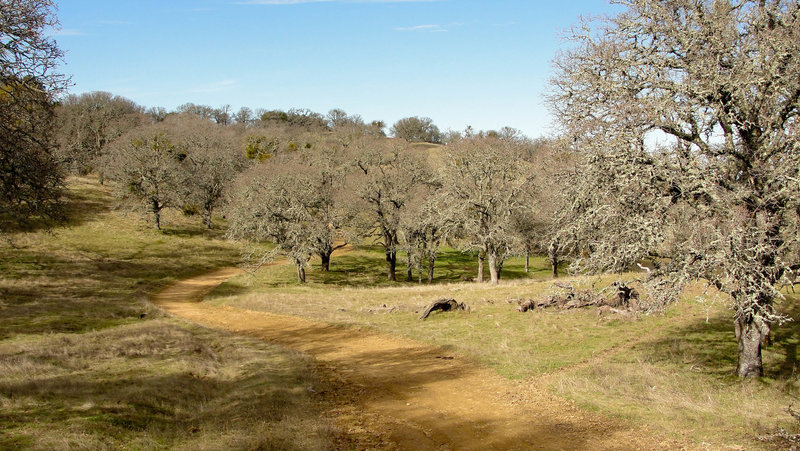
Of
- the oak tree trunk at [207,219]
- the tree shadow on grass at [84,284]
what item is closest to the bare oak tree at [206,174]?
the oak tree trunk at [207,219]

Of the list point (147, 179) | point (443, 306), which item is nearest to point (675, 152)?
point (443, 306)

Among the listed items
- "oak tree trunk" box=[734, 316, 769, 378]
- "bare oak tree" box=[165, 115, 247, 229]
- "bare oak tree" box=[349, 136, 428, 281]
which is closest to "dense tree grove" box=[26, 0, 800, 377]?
"oak tree trunk" box=[734, 316, 769, 378]

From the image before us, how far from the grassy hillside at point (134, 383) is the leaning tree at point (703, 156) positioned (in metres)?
8.53

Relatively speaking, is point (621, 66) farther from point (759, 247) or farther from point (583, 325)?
point (583, 325)

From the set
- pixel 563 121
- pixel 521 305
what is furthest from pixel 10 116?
pixel 521 305

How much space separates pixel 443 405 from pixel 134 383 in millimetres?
7561

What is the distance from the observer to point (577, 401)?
35.3ft

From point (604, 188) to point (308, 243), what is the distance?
3005cm

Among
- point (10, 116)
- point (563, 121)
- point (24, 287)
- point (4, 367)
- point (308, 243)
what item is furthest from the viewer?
point (308, 243)

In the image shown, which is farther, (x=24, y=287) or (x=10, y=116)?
(x=24, y=287)

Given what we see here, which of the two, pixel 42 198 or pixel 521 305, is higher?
pixel 42 198

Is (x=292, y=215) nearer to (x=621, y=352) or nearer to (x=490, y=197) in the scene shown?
(x=490, y=197)

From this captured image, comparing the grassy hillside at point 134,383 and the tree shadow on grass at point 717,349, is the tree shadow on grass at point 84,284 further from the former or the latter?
the tree shadow on grass at point 717,349

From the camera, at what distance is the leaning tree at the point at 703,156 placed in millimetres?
10305
